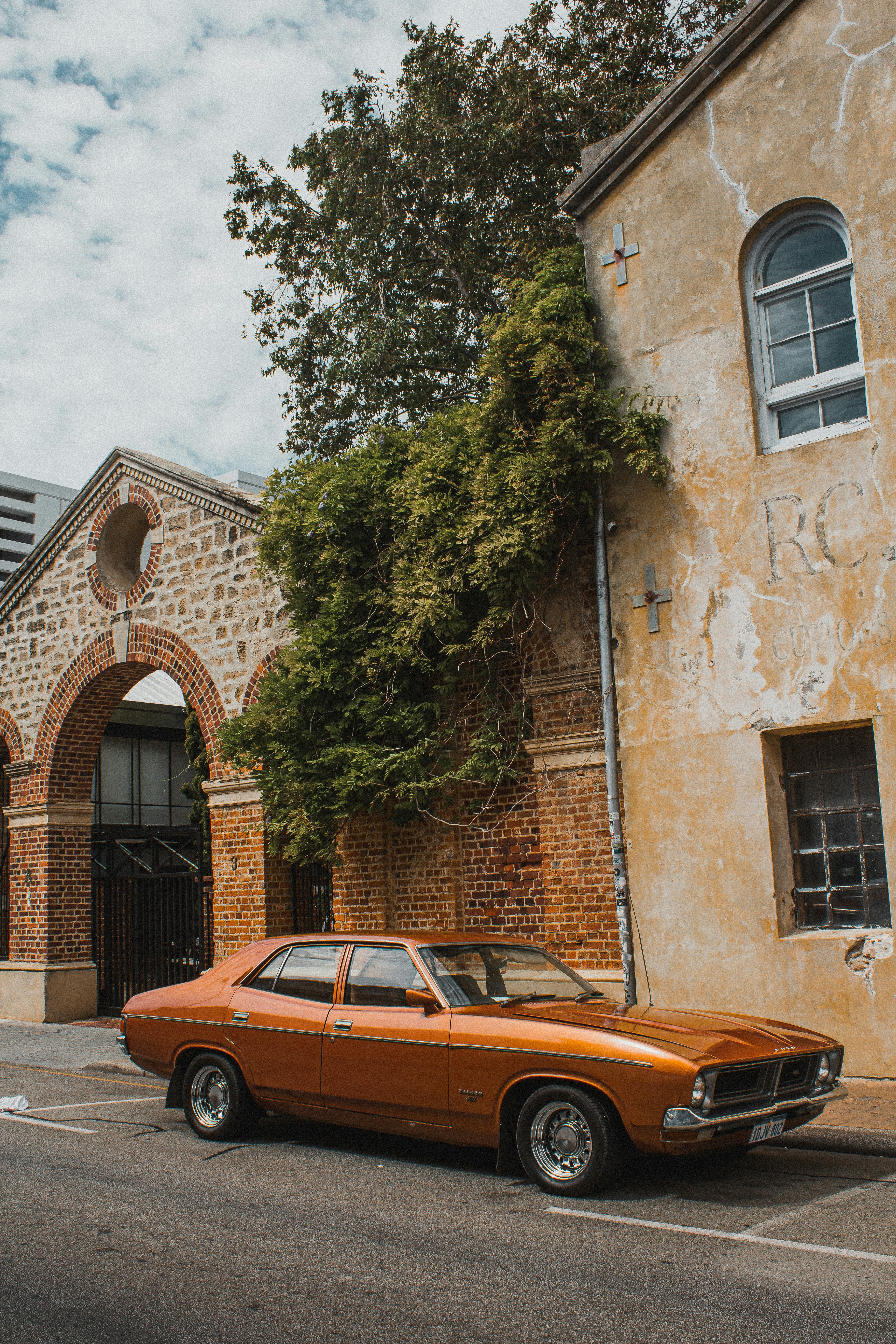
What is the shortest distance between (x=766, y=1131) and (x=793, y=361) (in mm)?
6267

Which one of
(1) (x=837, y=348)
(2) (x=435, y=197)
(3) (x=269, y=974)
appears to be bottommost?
(3) (x=269, y=974)

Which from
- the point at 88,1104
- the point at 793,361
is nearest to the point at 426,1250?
the point at 88,1104

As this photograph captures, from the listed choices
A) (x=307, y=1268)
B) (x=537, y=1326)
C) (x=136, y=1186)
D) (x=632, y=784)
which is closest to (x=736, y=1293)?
(x=537, y=1326)

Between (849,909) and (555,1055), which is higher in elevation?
(849,909)

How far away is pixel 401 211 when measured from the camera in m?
19.6

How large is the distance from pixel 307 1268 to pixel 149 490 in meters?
12.3

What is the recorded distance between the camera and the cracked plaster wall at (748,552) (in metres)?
8.63

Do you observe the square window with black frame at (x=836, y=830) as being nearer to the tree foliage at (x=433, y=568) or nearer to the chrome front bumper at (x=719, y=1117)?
the tree foliage at (x=433, y=568)

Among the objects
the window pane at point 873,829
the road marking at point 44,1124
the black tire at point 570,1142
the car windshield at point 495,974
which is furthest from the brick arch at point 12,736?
the black tire at point 570,1142

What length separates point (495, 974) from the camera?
7.01 m

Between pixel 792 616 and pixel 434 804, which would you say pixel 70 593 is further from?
pixel 792 616

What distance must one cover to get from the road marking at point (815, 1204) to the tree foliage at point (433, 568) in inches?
203

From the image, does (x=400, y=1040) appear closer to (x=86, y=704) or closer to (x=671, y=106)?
(x=671, y=106)

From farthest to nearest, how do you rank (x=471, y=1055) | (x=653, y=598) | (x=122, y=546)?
(x=122, y=546) → (x=653, y=598) → (x=471, y=1055)
